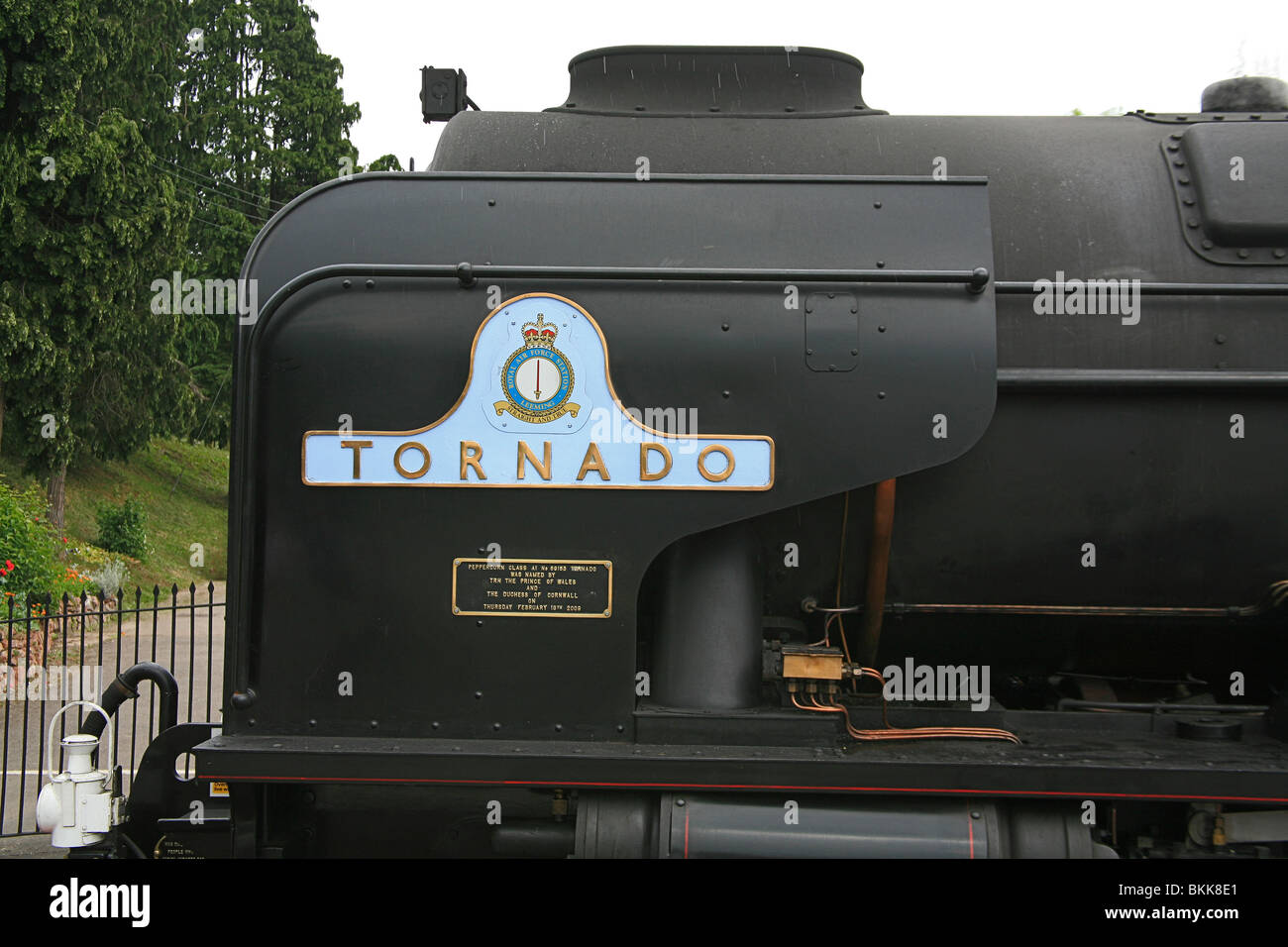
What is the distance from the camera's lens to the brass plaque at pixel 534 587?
9.54 ft

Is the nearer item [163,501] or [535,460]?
[535,460]

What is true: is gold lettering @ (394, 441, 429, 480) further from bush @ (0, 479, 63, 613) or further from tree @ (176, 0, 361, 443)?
tree @ (176, 0, 361, 443)

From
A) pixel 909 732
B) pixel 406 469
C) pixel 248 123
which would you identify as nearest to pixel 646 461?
pixel 406 469

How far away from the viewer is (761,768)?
9.20 ft

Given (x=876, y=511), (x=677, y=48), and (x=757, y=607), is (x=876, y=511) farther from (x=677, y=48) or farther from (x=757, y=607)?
(x=677, y=48)

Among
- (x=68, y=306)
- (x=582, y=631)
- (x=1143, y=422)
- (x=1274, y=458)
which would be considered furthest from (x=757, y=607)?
(x=68, y=306)

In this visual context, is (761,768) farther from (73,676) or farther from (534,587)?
(73,676)

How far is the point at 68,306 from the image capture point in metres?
15.0

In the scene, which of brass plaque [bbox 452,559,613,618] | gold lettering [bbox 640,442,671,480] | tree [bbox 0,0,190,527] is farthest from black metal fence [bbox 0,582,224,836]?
tree [bbox 0,0,190,527]

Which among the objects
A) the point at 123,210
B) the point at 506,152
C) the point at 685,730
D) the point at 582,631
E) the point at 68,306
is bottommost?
the point at 685,730

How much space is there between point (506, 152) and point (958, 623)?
Result: 7.22ft

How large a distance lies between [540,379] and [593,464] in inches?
11.2

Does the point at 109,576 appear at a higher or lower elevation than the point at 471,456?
lower
